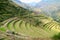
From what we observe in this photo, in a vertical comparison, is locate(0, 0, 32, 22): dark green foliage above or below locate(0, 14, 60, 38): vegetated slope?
above

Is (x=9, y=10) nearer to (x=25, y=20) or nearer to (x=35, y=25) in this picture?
(x=25, y=20)

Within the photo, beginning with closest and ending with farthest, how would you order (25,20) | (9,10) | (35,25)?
(35,25), (25,20), (9,10)

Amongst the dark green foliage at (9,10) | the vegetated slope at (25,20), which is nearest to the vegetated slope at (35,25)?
the vegetated slope at (25,20)

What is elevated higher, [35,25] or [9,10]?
[9,10]

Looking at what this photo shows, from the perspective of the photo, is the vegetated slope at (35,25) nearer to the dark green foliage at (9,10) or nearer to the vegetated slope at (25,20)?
the vegetated slope at (25,20)

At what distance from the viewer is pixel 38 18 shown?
268 inches

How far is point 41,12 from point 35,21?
104cm

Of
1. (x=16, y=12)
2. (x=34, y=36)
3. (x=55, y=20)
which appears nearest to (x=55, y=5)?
(x=55, y=20)

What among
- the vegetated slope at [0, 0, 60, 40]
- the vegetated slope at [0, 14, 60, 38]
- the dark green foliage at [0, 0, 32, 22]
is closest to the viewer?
the vegetated slope at [0, 14, 60, 38]

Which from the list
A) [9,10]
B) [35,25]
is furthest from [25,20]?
[9,10]

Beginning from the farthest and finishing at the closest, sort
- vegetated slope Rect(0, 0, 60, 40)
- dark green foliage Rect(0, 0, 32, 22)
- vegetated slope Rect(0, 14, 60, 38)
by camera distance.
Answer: dark green foliage Rect(0, 0, 32, 22), vegetated slope Rect(0, 0, 60, 40), vegetated slope Rect(0, 14, 60, 38)

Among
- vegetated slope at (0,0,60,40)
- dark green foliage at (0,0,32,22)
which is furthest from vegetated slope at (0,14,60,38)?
dark green foliage at (0,0,32,22)

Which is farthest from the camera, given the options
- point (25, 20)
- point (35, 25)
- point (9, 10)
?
point (9, 10)

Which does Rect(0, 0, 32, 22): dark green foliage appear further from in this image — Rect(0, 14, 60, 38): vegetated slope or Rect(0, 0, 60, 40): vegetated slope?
Rect(0, 14, 60, 38): vegetated slope
